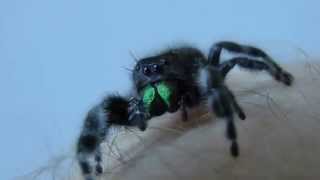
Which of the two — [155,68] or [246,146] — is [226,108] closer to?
[246,146]

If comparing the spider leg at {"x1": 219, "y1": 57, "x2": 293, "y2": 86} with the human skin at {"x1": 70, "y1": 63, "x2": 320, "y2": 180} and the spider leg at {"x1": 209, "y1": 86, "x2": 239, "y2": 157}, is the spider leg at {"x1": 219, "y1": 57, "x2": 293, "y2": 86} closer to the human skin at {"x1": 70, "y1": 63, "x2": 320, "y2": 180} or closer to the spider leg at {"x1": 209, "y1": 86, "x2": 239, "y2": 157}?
the spider leg at {"x1": 209, "y1": 86, "x2": 239, "y2": 157}

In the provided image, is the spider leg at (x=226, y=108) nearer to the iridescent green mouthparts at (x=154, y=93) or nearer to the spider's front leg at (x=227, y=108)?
the spider's front leg at (x=227, y=108)

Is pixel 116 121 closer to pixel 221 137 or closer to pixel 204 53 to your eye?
pixel 204 53

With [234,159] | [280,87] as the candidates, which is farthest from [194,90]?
[234,159]

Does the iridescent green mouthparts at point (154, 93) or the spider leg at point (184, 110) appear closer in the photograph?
the spider leg at point (184, 110)

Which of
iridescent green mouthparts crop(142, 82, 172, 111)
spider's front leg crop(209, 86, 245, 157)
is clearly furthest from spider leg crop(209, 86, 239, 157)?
iridescent green mouthparts crop(142, 82, 172, 111)

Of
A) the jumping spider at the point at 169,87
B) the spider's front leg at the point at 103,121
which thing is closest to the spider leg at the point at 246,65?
the jumping spider at the point at 169,87

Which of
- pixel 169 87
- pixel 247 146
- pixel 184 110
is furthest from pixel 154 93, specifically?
pixel 247 146

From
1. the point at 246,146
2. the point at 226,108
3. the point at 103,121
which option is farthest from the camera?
the point at 103,121
